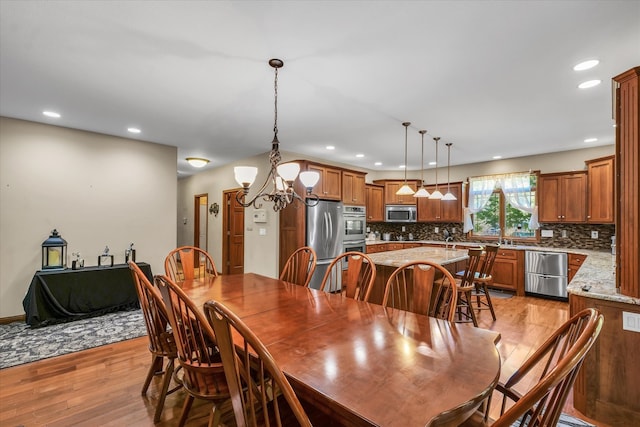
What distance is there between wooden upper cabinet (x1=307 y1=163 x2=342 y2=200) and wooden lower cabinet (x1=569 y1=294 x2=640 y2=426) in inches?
148

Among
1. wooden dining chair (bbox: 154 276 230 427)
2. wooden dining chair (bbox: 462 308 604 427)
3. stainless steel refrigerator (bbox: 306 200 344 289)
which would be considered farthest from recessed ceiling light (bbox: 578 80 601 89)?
wooden dining chair (bbox: 154 276 230 427)

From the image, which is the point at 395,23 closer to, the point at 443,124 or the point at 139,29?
the point at 139,29

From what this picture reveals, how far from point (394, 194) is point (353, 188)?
5.58ft

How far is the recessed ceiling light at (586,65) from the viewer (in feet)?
7.84

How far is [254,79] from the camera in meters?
2.75

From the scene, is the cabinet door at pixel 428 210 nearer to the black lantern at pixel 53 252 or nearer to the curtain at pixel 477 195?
the curtain at pixel 477 195

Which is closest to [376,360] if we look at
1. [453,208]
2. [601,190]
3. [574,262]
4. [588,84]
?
[588,84]

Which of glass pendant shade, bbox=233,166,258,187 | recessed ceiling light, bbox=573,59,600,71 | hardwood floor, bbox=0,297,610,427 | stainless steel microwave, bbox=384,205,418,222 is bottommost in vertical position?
hardwood floor, bbox=0,297,610,427

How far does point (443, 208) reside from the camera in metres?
6.68

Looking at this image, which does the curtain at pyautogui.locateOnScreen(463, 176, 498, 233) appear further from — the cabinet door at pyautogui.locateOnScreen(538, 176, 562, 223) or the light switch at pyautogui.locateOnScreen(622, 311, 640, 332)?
the light switch at pyautogui.locateOnScreen(622, 311, 640, 332)

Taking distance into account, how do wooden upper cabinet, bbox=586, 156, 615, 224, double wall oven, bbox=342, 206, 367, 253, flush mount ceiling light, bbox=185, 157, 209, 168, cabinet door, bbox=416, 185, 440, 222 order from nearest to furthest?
1. wooden upper cabinet, bbox=586, 156, 615, 224
2. double wall oven, bbox=342, 206, 367, 253
3. flush mount ceiling light, bbox=185, 157, 209, 168
4. cabinet door, bbox=416, 185, 440, 222

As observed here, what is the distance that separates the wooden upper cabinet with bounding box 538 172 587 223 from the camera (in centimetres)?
496

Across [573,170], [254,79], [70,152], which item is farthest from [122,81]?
[573,170]

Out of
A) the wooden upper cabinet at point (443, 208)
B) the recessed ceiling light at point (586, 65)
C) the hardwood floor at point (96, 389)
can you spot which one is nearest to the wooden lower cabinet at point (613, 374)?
the hardwood floor at point (96, 389)
